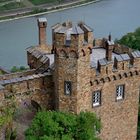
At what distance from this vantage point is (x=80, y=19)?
2271 inches

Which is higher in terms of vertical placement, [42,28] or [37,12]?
[42,28]

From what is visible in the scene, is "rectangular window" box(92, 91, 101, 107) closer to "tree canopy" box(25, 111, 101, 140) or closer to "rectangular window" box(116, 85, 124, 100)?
"rectangular window" box(116, 85, 124, 100)

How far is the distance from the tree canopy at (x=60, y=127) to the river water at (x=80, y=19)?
102 ft

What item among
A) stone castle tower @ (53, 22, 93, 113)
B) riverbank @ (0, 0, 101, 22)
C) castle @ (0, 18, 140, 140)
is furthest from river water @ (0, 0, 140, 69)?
stone castle tower @ (53, 22, 93, 113)

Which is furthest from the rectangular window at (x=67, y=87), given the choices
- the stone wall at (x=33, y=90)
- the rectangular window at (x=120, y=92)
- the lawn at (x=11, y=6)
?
the lawn at (x=11, y=6)

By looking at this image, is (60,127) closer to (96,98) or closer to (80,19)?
(96,98)

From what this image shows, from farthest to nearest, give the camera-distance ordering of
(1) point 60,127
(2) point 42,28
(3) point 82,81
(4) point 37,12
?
(4) point 37,12, (2) point 42,28, (3) point 82,81, (1) point 60,127

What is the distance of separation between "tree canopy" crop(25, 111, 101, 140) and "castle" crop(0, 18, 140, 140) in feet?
3.52

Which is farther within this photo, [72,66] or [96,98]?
[96,98]

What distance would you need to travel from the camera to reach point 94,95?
1712 cm

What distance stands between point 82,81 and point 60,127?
217 cm

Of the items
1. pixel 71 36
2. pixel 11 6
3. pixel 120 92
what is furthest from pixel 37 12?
pixel 71 36

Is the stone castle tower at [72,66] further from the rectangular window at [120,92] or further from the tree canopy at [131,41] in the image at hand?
the tree canopy at [131,41]

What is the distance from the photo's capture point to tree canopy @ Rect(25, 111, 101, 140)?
48.2 feet
